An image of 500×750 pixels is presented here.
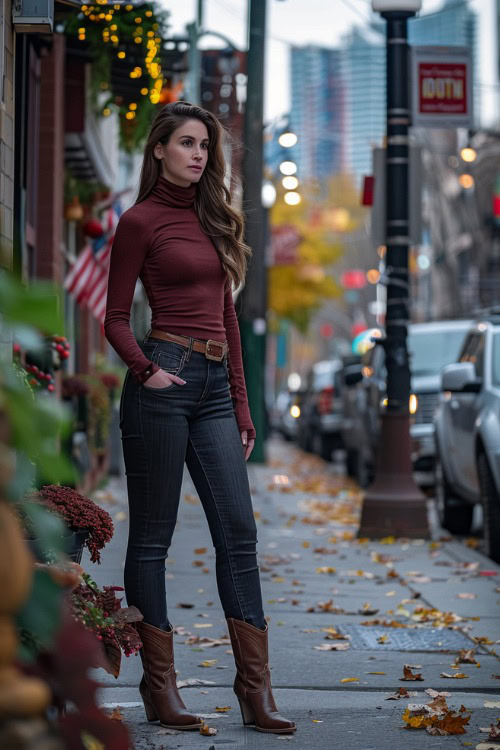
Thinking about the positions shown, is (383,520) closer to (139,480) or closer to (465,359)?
(465,359)

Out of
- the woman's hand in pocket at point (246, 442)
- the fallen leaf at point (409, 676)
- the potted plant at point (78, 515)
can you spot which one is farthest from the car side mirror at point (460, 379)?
the potted plant at point (78, 515)

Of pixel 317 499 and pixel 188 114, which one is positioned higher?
pixel 188 114

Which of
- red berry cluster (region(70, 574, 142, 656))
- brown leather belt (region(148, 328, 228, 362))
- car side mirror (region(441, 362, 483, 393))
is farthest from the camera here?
car side mirror (region(441, 362, 483, 393))

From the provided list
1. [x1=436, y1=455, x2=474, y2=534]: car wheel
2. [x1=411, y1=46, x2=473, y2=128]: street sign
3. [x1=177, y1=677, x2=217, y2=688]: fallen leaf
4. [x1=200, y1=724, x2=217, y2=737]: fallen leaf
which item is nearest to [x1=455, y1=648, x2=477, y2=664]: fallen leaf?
[x1=177, y1=677, x2=217, y2=688]: fallen leaf

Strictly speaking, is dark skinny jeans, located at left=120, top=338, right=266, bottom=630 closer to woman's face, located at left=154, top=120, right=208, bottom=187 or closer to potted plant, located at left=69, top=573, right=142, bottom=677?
potted plant, located at left=69, top=573, right=142, bottom=677

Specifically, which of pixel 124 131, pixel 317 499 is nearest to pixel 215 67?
pixel 317 499

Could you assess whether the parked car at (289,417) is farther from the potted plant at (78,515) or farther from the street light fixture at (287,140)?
the potted plant at (78,515)

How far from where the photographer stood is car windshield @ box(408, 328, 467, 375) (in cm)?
1716

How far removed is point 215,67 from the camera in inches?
886

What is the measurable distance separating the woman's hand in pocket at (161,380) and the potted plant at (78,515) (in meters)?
0.43

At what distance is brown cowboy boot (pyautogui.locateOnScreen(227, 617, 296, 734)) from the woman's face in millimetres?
1519

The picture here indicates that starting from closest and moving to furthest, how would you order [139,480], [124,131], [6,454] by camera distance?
[6,454], [139,480], [124,131]

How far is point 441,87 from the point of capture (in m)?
12.2

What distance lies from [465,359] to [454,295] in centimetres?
4476
